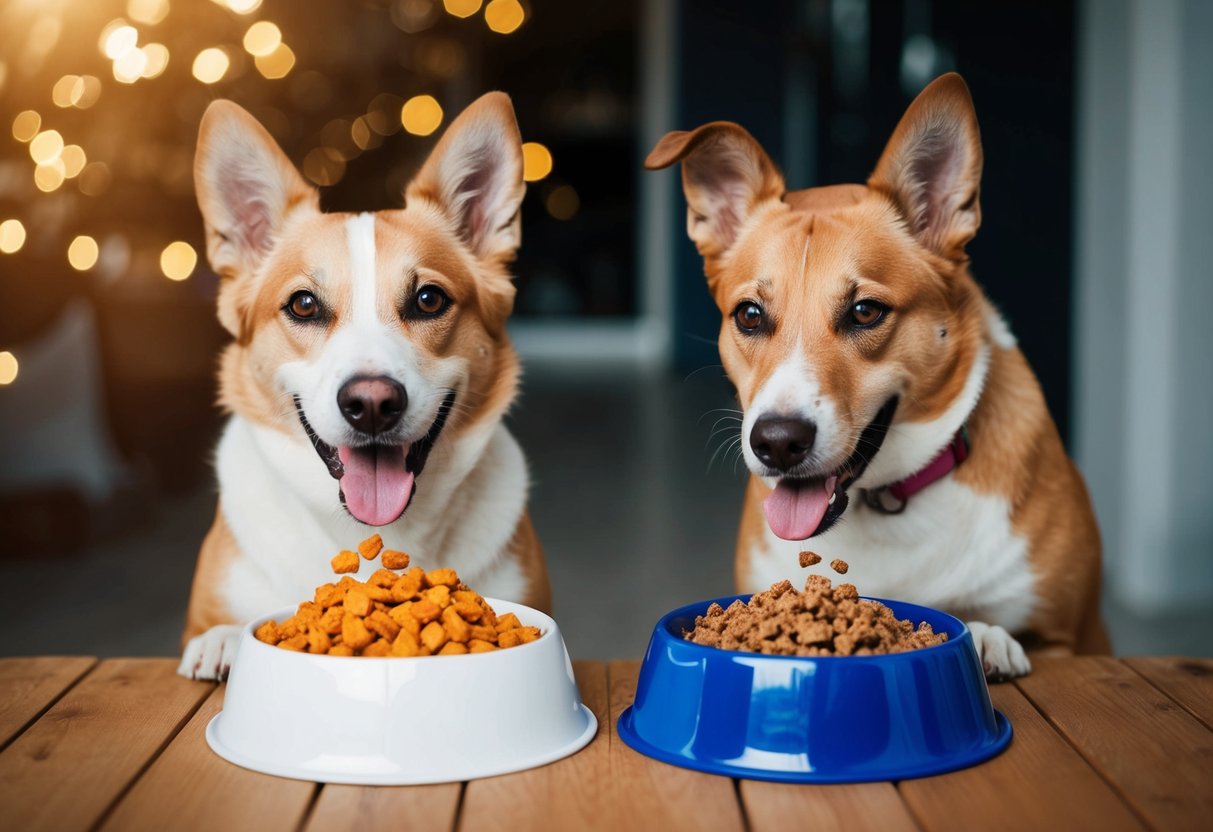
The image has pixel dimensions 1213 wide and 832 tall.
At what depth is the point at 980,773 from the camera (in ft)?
3.78

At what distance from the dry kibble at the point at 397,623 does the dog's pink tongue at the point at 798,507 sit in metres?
0.40

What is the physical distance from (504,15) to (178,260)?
22.6 ft

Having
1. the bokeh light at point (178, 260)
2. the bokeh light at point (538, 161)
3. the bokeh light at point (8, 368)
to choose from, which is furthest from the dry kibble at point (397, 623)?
the bokeh light at point (538, 161)

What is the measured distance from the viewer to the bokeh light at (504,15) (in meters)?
10.9

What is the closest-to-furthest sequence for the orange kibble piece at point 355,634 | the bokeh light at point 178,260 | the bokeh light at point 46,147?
1. the orange kibble piece at point 355,634
2. the bokeh light at point 46,147
3. the bokeh light at point 178,260

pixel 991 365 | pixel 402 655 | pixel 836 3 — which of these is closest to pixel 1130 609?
pixel 991 365

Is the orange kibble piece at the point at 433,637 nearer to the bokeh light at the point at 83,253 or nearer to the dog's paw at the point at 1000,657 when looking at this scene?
the dog's paw at the point at 1000,657

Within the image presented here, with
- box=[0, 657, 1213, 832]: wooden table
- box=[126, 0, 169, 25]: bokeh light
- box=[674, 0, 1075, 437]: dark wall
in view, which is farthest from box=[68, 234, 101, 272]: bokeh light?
box=[0, 657, 1213, 832]: wooden table

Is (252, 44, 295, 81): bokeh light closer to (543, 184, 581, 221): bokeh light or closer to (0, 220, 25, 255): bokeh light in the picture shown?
(0, 220, 25, 255): bokeh light

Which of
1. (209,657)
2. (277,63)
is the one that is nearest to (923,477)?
(209,657)

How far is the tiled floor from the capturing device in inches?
132

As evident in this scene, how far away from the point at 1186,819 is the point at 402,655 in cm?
72

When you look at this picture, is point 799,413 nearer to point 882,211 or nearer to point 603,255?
point 882,211

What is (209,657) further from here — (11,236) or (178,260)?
(178,260)
